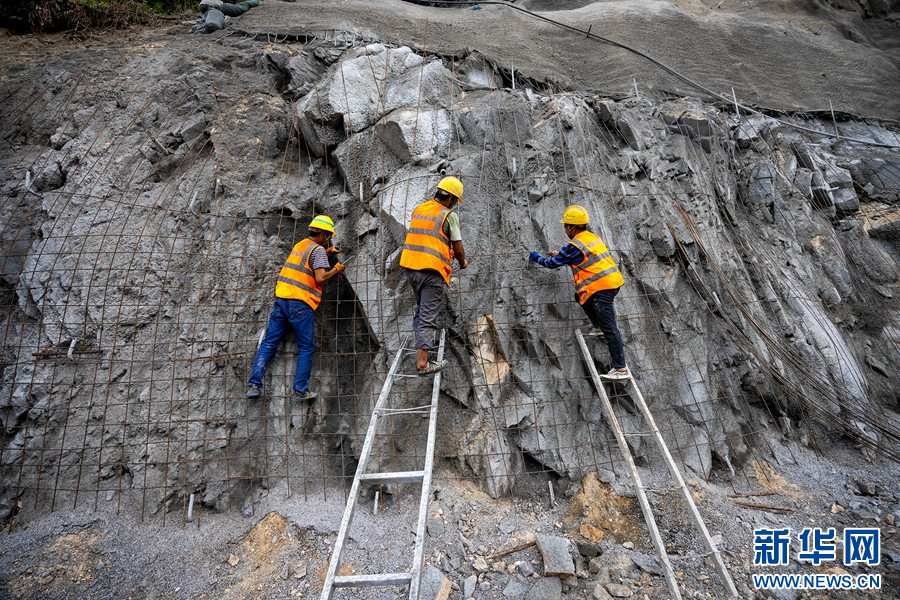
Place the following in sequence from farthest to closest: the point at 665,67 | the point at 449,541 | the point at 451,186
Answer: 1. the point at 665,67
2. the point at 451,186
3. the point at 449,541

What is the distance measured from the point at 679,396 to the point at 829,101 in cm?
848

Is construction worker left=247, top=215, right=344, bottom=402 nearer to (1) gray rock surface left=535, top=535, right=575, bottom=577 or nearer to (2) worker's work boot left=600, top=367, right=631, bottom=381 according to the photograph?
(1) gray rock surface left=535, top=535, right=575, bottom=577

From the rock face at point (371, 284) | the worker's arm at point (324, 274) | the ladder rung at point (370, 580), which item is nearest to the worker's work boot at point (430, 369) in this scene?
the rock face at point (371, 284)

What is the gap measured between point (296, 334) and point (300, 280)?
0.56 metres

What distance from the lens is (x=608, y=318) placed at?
172 inches

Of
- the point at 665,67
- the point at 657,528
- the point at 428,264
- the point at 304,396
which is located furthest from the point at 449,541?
the point at 665,67

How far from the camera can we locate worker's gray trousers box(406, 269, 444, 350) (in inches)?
158

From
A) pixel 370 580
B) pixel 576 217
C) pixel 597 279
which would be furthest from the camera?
pixel 576 217

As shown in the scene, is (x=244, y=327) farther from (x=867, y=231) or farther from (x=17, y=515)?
(x=867, y=231)

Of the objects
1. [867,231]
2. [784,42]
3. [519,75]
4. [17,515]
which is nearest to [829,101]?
[784,42]

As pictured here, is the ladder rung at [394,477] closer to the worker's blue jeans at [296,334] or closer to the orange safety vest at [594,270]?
the worker's blue jeans at [296,334]

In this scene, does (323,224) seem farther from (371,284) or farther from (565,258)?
(565,258)

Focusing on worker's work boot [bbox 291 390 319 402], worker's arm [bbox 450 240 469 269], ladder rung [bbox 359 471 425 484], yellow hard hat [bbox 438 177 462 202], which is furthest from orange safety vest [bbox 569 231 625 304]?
worker's work boot [bbox 291 390 319 402]

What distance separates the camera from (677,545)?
377 centimetres
